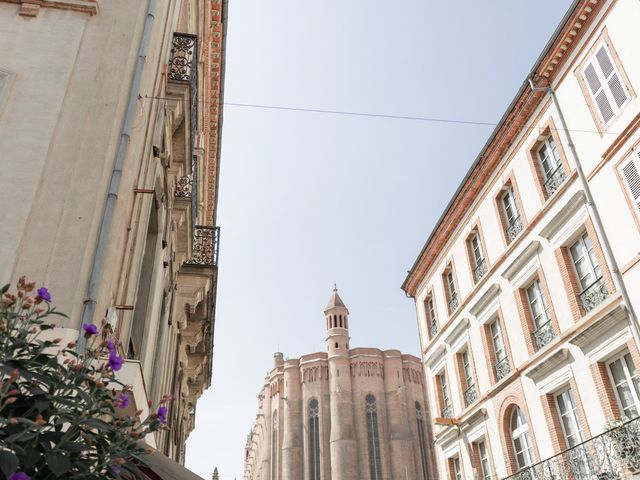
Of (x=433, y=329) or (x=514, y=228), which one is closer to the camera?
(x=514, y=228)

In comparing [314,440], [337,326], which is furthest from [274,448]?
[337,326]

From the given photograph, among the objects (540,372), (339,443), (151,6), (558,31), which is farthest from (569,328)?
(339,443)

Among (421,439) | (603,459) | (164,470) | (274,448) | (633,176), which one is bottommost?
(164,470)

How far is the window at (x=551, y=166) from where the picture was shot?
48.6ft

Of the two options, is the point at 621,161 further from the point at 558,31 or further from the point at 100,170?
the point at 100,170

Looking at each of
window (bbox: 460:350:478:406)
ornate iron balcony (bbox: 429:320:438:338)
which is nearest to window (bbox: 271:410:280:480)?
ornate iron balcony (bbox: 429:320:438:338)

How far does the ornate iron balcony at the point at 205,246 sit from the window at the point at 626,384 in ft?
29.1

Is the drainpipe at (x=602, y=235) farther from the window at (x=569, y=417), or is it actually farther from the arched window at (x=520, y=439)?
the arched window at (x=520, y=439)

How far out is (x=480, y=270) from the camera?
726 inches

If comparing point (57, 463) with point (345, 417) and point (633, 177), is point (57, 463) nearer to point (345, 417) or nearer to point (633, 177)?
point (633, 177)

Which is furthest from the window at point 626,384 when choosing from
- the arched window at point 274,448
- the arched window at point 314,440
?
the arched window at point 274,448

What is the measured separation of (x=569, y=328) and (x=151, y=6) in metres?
11.0

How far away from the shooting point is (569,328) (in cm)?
1337

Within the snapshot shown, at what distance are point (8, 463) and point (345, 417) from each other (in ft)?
215
